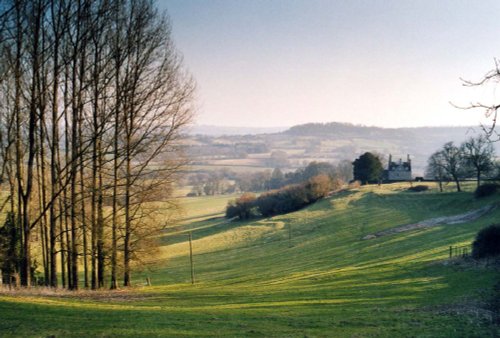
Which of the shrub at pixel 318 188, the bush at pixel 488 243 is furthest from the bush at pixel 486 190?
the bush at pixel 488 243

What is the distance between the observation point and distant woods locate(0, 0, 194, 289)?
59.6 feet

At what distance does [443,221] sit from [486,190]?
35.6 feet

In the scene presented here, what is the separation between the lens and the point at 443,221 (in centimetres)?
5044

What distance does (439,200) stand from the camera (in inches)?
2534

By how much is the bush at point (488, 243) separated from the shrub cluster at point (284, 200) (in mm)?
62190

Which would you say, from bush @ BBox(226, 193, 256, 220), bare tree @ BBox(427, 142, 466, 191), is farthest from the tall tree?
bush @ BBox(226, 193, 256, 220)

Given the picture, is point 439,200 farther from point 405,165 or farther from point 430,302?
point 430,302

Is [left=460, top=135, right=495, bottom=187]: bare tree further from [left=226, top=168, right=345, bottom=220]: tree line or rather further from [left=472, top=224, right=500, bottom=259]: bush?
[left=472, top=224, right=500, bottom=259]: bush

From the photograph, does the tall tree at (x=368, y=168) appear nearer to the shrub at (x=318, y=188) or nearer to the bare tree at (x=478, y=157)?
the shrub at (x=318, y=188)

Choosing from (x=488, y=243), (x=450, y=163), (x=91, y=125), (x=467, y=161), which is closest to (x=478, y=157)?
(x=467, y=161)

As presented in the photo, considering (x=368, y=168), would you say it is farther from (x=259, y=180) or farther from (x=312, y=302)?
(x=312, y=302)

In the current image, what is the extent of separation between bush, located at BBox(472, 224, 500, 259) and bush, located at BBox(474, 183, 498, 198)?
34986mm

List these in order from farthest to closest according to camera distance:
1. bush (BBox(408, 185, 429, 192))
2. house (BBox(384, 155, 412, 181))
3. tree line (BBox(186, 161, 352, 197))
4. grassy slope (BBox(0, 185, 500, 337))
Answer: tree line (BBox(186, 161, 352, 197)) < house (BBox(384, 155, 412, 181)) < bush (BBox(408, 185, 429, 192)) < grassy slope (BBox(0, 185, 500, 337))

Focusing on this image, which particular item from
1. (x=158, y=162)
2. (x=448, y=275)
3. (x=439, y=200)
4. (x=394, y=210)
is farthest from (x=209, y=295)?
(x=439, y=200)
